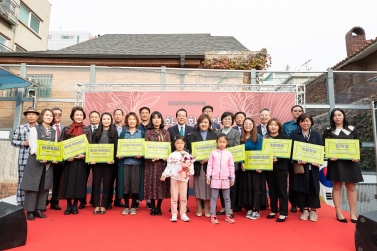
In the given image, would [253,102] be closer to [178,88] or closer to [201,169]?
[178,88]

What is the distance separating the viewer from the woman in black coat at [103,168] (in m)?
3.90

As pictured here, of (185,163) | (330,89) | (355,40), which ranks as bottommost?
(185,163)

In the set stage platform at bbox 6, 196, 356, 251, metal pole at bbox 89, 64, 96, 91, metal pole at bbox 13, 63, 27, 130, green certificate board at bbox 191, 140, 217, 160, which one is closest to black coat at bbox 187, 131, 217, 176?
green certificate board at bbox 191, 140, 217, 160

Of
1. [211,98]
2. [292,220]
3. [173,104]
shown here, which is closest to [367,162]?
[292,220]

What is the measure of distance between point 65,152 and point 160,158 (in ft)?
4.79

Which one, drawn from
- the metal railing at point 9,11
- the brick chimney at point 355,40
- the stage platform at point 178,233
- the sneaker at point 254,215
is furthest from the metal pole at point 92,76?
the metal railing at point 9,11

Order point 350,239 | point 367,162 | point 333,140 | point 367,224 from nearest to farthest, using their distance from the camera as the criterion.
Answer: point 367,224 < point 350,239 < point 333,140 < point 367,162

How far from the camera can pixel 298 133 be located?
12.7ft

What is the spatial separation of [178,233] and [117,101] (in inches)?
154

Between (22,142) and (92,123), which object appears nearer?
(22,142)

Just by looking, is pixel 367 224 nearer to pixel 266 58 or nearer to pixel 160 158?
pixel 160 158

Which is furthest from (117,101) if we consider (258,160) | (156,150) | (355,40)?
(355,40)

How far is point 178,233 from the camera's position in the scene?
296 cm

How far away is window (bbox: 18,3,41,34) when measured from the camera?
16.9m
